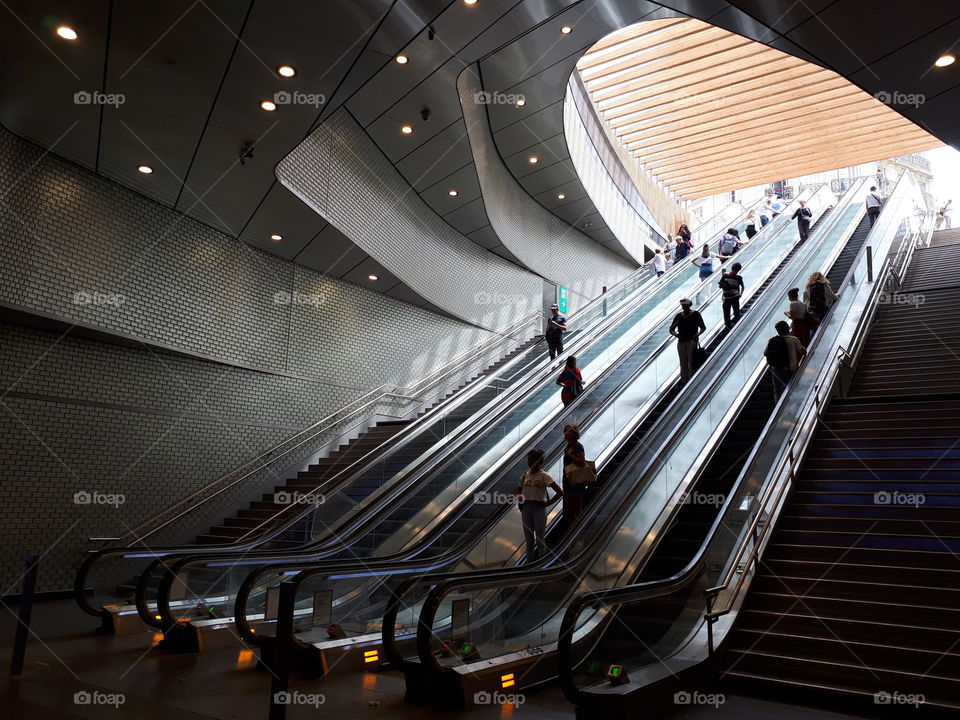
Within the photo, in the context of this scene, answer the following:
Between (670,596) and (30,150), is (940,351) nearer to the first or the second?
(670,596)

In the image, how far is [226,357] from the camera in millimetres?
12109

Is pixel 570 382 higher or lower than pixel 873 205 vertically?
lower
